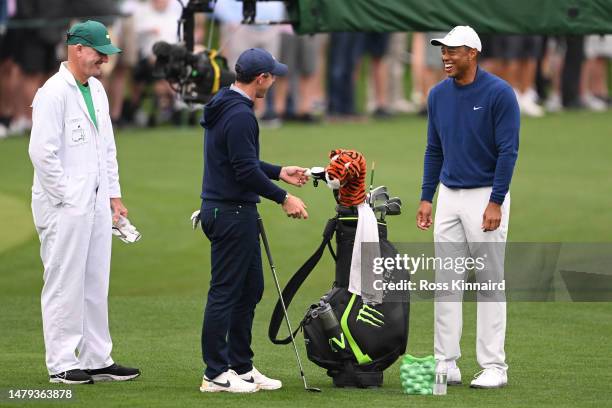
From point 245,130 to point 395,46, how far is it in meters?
17.3

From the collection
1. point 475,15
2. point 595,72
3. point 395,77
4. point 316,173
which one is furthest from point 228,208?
point 595,72

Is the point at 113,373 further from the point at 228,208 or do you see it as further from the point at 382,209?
the point at 382,209

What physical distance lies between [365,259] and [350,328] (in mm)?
435

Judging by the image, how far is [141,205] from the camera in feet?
58.9

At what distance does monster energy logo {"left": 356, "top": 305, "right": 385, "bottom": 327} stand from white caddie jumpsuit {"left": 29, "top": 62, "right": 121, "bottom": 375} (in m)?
1.67

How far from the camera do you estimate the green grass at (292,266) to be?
9672 millimetres

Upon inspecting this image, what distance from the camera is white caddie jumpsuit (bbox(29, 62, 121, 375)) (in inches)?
376

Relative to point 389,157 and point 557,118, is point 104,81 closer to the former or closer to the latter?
point 389,157

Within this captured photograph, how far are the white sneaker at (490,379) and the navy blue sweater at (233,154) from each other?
66.6 inches

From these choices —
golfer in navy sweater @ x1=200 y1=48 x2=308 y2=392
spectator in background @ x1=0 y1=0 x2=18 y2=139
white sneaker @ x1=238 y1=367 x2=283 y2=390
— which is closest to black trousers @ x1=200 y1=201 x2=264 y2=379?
golfer in navy sweater @ x1=200 y1=48 x2=308 y2=392

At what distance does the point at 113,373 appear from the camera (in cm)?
997

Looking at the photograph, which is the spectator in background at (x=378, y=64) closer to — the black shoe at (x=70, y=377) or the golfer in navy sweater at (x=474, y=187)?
the golfer in navy sweater at (x=474, y=187)

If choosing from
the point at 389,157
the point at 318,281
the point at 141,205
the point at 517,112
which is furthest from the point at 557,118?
the point at 517,112

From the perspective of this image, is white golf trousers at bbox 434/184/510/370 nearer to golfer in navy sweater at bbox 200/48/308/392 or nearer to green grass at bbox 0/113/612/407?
green grass at bbox 0/113/612/407
